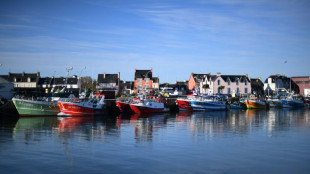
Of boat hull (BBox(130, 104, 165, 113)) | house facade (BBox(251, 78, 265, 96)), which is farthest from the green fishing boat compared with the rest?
house facade (BBox(251, 78, 265, 96))

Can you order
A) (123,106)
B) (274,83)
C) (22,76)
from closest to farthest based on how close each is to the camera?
(123,106), (22,76), (274,83)

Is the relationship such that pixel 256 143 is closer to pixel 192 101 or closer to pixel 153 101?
pixel 153 101

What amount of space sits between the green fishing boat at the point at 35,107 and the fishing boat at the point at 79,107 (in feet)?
4.31

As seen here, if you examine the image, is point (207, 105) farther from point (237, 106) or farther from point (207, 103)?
point (237, 106)

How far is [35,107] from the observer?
52531 millimetres

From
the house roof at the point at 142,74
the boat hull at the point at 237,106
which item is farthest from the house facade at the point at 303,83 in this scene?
the house roof at the point at 142,74

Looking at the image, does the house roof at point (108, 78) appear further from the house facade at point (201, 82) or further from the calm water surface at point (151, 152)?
the calm water surface at point (151, 152)

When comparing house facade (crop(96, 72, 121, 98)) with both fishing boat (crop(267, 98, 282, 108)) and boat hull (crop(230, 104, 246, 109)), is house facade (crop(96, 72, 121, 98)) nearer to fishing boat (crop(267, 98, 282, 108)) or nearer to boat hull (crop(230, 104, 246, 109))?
boat hull (crop(230, 104, 246, 109))

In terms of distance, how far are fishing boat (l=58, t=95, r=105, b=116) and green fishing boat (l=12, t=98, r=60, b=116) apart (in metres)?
1.31

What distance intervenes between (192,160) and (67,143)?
450 inches

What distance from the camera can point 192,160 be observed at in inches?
864

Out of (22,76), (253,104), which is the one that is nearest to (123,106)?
(253,104)

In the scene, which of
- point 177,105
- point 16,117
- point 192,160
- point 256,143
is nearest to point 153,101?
point 177,105

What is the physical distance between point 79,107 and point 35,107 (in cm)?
717
